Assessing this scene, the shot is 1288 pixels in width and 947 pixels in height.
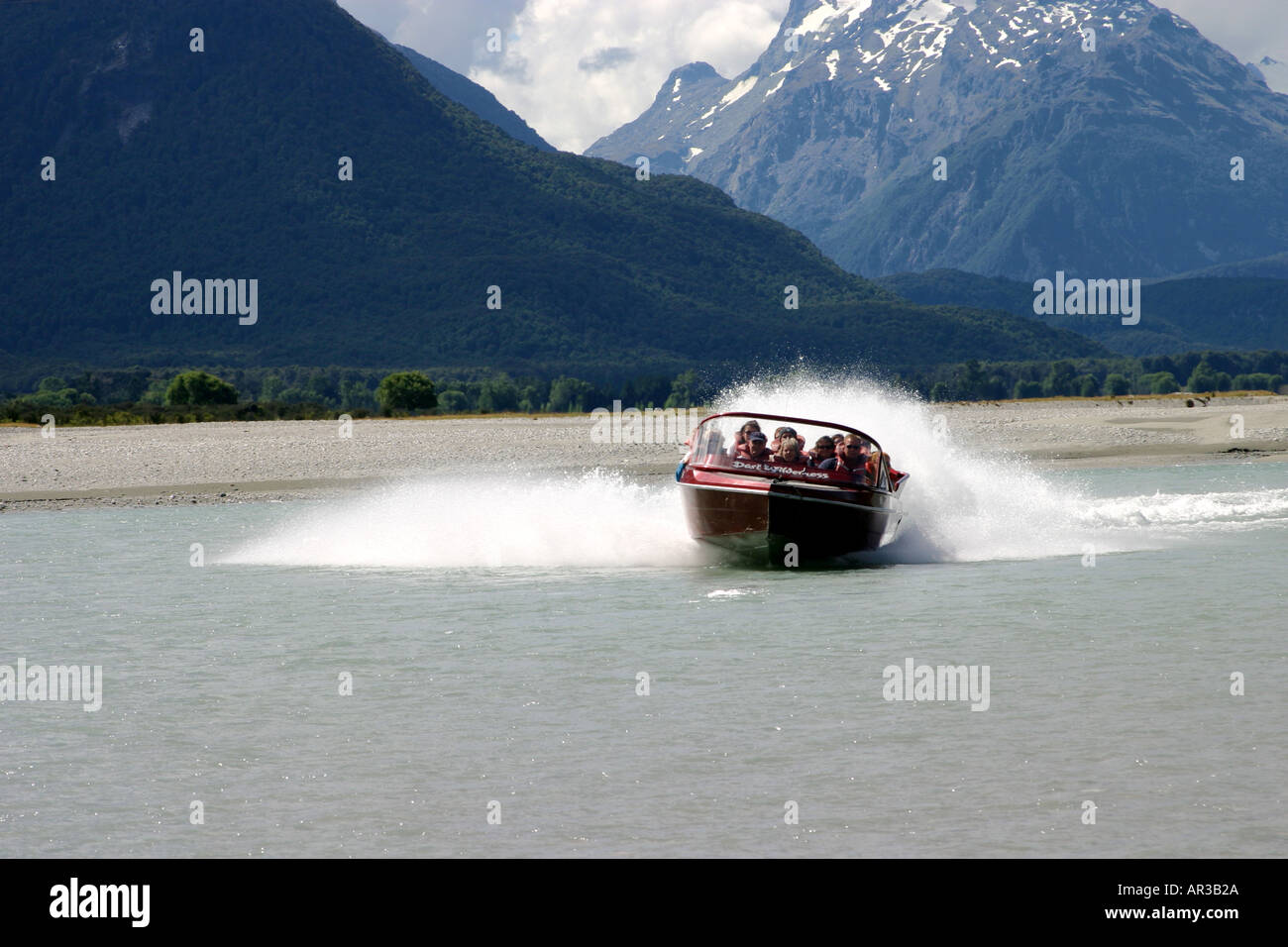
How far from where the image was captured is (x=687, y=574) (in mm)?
25578

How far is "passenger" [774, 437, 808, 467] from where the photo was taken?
2405 centimetres

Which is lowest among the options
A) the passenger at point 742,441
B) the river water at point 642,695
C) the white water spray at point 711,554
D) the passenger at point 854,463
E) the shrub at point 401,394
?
the river water at point 642,695

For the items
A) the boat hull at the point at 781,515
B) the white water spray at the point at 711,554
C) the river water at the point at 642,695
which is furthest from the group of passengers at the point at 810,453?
the white water spray at the point at 711,554

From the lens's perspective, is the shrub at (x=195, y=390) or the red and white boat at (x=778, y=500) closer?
the red and white boat at (x=778, y=500)

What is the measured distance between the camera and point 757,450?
2427 cm

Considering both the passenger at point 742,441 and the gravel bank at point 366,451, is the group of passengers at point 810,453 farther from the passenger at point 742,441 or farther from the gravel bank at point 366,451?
the gravel bank at point 366,451

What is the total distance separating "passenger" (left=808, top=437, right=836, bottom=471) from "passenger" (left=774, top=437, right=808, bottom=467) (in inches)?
7.2

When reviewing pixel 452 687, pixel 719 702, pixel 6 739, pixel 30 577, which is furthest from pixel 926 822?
pixel 30 577

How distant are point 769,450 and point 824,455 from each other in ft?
A: 2.88

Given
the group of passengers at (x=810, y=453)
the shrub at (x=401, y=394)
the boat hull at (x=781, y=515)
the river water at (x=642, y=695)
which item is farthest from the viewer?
the shrub at (x=401, y=394)

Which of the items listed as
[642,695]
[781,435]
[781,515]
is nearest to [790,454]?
[781,435]

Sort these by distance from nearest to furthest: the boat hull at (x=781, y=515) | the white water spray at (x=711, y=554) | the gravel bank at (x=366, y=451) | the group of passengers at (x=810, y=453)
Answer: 1. the boat hull at (x=781, y=515)
2. the group of passengers at (x=810, y=453)
3. the white water spray at (x=711, y=554)
4. the gravel bank at (x=366, y=451)

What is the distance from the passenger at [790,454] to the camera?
78.9 ft
